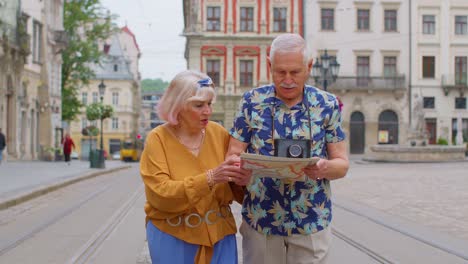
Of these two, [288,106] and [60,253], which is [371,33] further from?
[288,106]

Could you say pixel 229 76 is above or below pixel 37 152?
above

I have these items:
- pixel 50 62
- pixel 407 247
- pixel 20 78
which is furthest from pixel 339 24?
pixel 407 247

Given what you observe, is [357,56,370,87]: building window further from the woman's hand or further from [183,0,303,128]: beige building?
the woman's hand

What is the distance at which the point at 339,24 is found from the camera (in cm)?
5325

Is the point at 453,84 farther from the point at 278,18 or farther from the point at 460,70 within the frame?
the point at 278,18

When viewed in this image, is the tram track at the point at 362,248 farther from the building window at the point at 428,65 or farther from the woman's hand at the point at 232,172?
the building window at the point at 428,65

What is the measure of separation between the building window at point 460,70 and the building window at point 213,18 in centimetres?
1897

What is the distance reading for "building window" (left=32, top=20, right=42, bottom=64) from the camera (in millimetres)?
40062

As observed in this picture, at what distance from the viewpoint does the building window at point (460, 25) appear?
5294 cm

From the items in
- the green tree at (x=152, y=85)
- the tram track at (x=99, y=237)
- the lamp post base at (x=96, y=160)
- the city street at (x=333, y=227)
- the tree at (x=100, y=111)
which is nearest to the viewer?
the tram track at (x=99, y=237)

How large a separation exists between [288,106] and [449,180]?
17.3 metres

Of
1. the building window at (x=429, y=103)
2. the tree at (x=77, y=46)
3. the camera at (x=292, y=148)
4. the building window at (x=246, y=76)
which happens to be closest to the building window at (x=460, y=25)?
the building window at (x=429, y=103)

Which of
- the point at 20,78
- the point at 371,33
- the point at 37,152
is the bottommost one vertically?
the point at 37,152

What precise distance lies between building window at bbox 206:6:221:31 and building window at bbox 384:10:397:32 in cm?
1335
